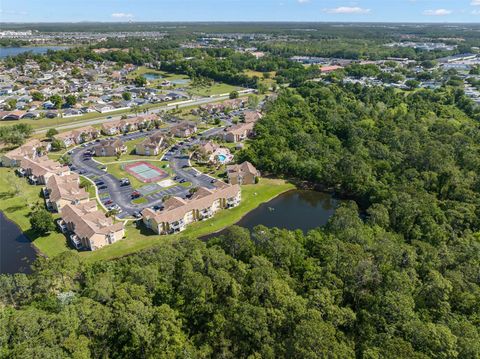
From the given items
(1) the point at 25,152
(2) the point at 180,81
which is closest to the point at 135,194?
(1) the point at 25,152

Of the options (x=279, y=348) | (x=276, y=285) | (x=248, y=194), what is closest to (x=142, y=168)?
(x=248, y=194)

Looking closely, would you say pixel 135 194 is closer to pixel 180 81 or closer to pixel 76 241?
pixel 76 241

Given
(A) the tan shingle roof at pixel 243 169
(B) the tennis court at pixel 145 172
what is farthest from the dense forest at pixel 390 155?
(B) the tennis court at pixel 145 172

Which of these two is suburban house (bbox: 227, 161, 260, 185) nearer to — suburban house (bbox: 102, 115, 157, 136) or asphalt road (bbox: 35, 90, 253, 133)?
suburban house (bbox: 102, 115, 157, 136)

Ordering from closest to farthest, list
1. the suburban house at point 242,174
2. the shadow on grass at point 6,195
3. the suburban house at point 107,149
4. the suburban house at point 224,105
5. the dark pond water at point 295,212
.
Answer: the dark pond water at point 295,212 → the shadow on grass at point 6,195 → the suburban house at point 242,174 → the suburban house at point 107,149 → the suburban house at point 224,105

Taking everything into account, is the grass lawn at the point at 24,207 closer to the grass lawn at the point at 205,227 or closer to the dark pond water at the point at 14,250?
the dark pond water at the point at 14,250
